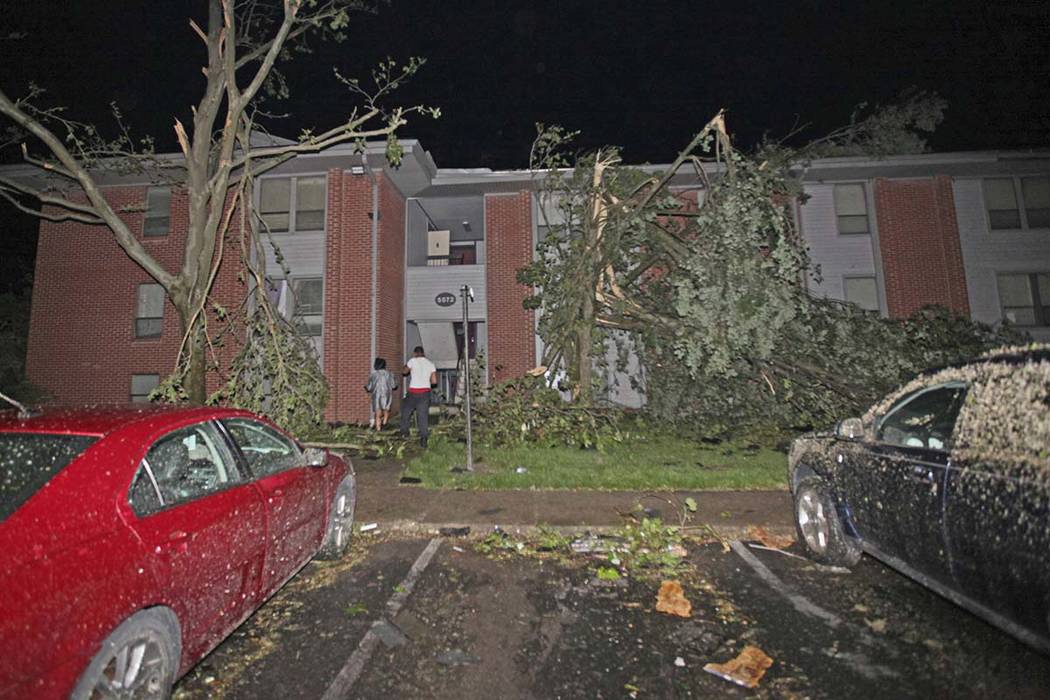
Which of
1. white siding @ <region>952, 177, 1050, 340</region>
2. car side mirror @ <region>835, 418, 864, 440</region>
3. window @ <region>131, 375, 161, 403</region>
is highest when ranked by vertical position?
white siding @ <region>952, 177, 1050, 340</region>

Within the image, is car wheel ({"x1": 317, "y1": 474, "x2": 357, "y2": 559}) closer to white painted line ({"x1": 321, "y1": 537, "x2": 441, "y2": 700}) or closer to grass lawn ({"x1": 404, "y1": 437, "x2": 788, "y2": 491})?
white painted line ({"x1": 321, "y1": 537, "x2": 441, "y2": 700})

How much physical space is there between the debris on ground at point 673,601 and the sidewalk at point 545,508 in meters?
1.37

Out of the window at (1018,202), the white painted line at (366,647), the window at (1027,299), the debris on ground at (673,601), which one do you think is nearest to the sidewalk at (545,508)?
the white painted line at (366,647)

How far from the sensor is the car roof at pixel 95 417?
2643 mm

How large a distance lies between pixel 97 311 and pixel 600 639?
17769mm

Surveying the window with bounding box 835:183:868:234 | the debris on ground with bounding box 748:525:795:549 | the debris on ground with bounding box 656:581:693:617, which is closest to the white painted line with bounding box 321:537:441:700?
the debris on ground with bounding box 656:581:693:617

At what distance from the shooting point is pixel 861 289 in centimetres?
1562

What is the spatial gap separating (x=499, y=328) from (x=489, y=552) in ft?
36.2

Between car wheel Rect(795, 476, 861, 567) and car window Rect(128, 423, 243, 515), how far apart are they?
4.56 meters

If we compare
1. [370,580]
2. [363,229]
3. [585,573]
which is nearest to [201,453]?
[370,580]

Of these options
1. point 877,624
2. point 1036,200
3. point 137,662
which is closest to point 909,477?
point 877,624

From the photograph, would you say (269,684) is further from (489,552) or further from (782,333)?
(782,333)

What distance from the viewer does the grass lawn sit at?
6961 mm

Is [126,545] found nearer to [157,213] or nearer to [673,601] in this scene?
[673,601]
